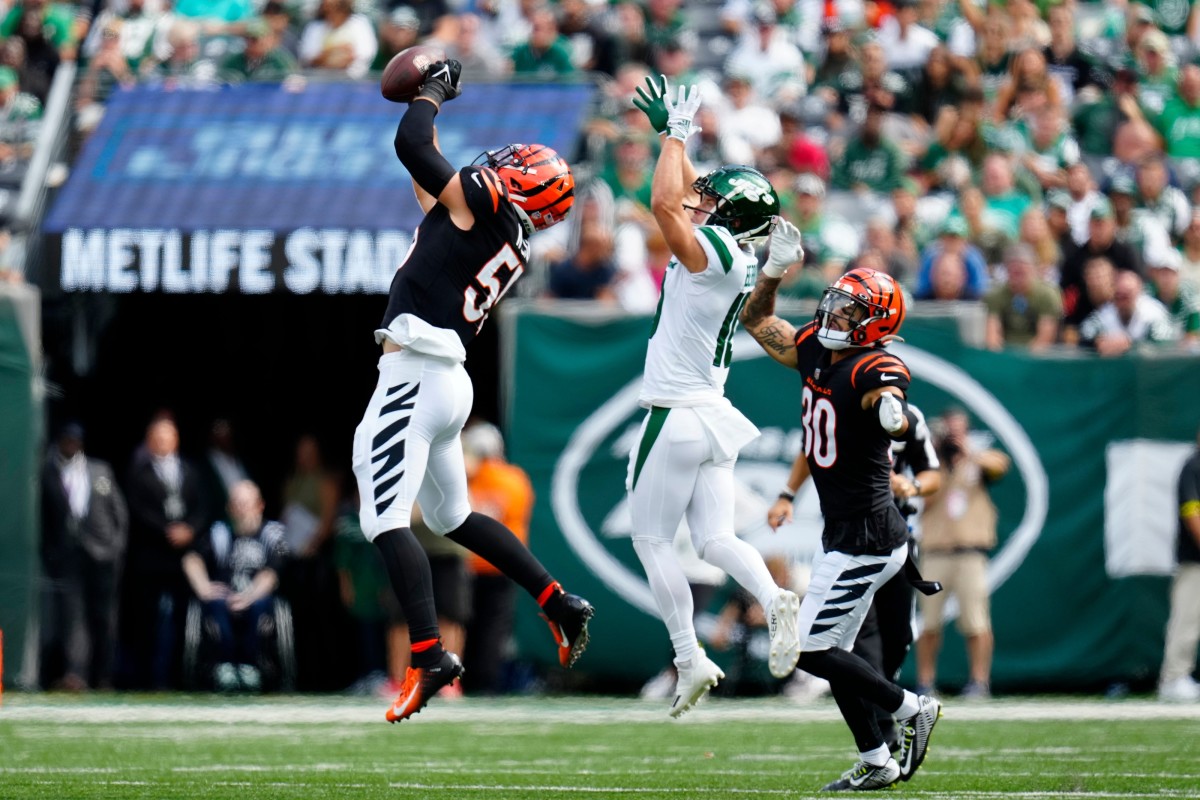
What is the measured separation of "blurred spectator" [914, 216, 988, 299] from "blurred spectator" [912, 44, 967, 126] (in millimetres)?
2302

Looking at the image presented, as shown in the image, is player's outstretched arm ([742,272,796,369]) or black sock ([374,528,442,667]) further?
player's outstretched arm ([742,272,796,369])

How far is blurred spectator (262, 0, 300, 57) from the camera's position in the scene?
16422 mm

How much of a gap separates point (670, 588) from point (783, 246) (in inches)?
57.1

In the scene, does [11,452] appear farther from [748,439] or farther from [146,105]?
[748,439]

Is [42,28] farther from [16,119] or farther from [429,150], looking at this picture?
[429,150]

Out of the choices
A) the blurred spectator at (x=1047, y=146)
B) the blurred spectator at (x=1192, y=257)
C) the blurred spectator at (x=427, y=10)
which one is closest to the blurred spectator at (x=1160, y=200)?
the blurred spectator at (x=1192, y=257)

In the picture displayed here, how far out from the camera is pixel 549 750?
9398mm

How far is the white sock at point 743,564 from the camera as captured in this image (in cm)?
762

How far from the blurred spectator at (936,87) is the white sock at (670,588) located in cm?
886

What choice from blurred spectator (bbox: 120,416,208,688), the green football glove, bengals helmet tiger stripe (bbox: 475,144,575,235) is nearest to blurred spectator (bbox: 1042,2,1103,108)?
blurred spectator (bbox: 120,416,208,688)

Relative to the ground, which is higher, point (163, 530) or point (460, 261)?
point (460, 261)

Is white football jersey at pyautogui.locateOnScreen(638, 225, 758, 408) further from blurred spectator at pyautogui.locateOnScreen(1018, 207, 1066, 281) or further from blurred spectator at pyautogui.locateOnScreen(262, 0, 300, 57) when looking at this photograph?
blurred spectator at pyautogui.locateOnScreen(262, 0, 300, 57)

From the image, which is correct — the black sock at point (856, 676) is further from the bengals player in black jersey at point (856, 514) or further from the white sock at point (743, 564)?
the white sock at point (743, 564)

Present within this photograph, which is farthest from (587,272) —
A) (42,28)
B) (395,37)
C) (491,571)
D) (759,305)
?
(42,28)
